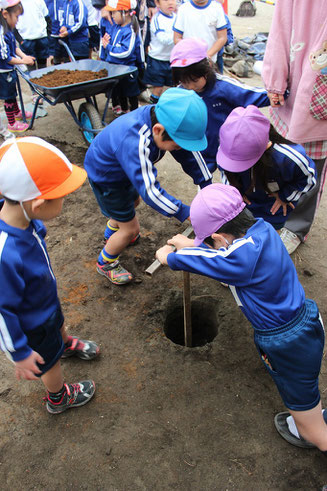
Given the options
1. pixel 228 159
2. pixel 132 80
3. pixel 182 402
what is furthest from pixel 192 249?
pixel 132 80

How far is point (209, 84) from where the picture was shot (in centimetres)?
293

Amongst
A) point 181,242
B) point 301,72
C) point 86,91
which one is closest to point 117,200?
point 181,242

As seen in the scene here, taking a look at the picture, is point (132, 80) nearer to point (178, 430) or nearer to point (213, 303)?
point (213, 303)

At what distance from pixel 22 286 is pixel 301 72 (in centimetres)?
232

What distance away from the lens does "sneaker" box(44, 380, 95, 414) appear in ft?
7.54

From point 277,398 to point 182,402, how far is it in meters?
0.60

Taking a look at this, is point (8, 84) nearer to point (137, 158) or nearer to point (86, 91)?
point (86, 91)

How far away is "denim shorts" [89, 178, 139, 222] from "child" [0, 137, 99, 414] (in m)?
0.97

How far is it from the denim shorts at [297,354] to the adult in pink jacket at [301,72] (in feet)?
4.42

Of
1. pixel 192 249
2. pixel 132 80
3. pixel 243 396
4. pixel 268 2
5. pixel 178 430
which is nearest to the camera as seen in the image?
pixel 192 249

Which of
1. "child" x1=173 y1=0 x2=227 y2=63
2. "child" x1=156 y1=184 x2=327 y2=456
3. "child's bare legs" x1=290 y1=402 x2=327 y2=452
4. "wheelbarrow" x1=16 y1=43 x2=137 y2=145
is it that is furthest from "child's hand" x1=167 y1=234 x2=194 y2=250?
"child" x1=173 y1=0 x2=227 y2=63

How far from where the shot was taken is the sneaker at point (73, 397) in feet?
7.54

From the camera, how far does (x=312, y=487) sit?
6.56ft

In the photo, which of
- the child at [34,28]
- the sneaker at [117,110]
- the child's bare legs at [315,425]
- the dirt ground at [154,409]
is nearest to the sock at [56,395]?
the dirt ground at [154,409]
